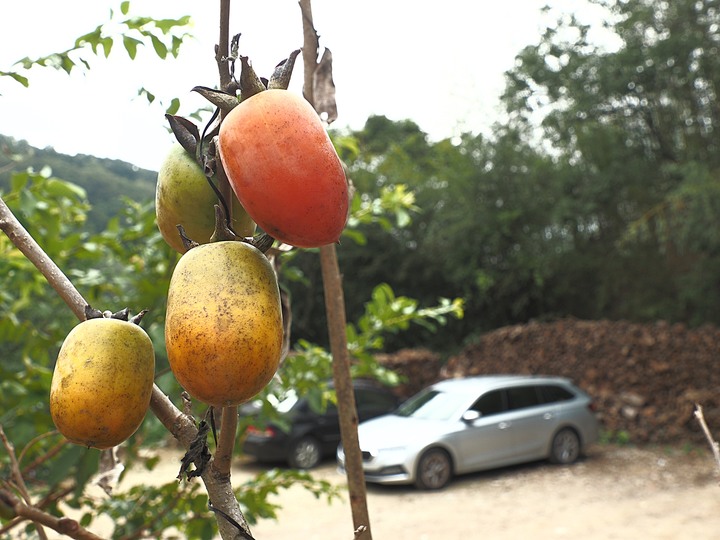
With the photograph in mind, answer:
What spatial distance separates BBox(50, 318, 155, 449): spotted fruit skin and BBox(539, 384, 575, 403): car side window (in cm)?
965

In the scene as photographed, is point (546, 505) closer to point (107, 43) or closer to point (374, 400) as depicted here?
point (374, 400)

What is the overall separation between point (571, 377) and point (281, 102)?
11999 millimetres

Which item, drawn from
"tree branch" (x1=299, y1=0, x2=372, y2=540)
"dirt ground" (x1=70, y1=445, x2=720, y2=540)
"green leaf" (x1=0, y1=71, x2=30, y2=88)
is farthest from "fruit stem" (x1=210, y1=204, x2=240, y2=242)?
"dirt ground" (x1=70, y1=445, x2=720, y2=540)

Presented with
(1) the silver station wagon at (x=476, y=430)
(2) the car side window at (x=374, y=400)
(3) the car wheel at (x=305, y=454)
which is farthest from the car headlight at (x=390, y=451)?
(2) the car side window at (x=374, y=400)

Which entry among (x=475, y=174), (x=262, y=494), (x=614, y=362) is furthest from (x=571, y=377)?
(x=262, y=494)

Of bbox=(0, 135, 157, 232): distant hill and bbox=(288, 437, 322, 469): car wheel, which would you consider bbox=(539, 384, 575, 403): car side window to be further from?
bbox=(0, 135, 157, 232): distant hill

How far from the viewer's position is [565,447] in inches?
386

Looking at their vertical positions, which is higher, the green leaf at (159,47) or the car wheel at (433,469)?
the green leaf at (159,47)

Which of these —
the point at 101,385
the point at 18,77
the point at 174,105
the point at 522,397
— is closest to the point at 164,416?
the point at 101,385

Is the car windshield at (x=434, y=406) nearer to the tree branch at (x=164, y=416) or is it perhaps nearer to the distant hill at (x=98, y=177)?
the distant hill at (x=98, y=177)

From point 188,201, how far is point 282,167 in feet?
0.48

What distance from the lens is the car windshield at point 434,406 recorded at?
922cm

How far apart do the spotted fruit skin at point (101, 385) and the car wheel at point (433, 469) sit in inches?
330

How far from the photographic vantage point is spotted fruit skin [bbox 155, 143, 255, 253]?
0.69m
